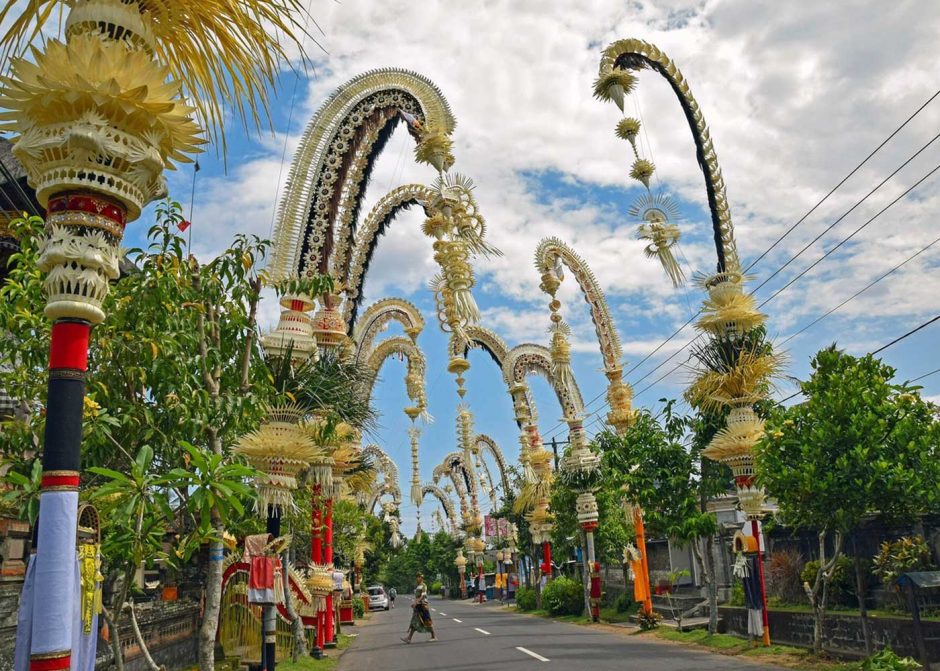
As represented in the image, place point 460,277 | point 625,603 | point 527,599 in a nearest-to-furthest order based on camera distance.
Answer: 1. point 460,277
2. point 625,603
3. point 527,599

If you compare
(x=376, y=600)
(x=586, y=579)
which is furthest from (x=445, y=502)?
(x=586, y=579)

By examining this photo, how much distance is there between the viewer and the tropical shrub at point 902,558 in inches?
547

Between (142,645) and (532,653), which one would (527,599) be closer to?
(532,653)

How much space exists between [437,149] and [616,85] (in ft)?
19.8

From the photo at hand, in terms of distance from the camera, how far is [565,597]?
96.2ft

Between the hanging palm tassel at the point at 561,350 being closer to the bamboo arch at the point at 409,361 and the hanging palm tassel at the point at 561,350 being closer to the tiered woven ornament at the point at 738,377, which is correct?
the bamboo arch at the point at 409,361

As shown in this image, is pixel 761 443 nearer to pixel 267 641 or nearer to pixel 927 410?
pixel 927 410

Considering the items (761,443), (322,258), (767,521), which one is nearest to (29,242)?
(322,258)

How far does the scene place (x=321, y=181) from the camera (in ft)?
43.2

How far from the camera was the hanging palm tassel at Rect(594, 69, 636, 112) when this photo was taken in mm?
17016

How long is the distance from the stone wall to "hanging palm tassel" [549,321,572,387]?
10849 mm

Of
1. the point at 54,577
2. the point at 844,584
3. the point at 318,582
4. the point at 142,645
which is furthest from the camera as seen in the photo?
the point at 844,584

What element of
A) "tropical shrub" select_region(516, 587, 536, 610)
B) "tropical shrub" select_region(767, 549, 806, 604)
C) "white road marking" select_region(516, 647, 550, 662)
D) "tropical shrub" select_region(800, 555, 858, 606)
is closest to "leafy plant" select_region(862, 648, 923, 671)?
"white road marking" select_region(516, 647, 550, 662)

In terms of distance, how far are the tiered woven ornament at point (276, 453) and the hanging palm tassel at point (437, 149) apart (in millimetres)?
Result: 5516
